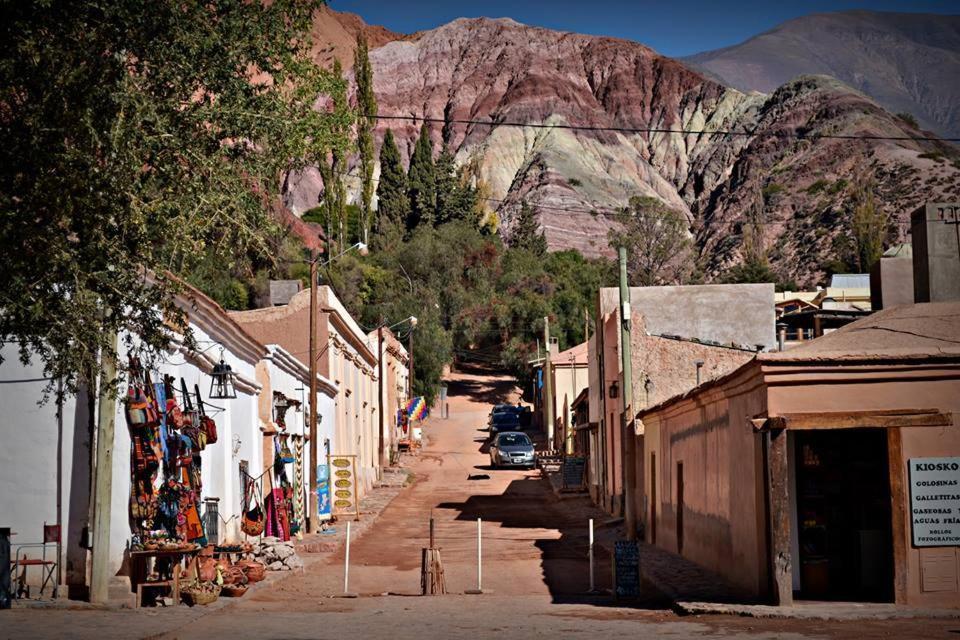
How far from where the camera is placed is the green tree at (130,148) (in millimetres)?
12477

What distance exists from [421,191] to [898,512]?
10138 cm

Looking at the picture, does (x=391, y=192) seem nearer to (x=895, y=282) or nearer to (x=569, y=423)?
(x=569, y=423)

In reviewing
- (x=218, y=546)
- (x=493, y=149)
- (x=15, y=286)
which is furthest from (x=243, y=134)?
(x=493, y=149)

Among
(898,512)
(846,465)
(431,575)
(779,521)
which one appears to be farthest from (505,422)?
(898,512)

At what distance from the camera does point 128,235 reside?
13.7m

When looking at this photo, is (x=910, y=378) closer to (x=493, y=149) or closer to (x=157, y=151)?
(x=157, y=151)

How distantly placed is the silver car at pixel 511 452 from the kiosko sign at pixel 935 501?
36.5 meters

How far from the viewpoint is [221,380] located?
844 inches

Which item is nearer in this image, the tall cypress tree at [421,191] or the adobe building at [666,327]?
the adobe building at [666,327]

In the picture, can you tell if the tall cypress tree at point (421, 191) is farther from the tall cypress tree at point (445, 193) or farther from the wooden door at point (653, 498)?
the wooden door at point (653, 498)

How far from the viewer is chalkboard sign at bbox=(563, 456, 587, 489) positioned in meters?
42.2

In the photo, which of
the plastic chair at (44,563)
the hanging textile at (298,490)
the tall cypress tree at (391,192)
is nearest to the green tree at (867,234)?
the tall cypress tree at (391,192)

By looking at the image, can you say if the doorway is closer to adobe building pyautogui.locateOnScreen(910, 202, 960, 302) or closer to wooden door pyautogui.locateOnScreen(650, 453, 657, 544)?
adobe building pyautogui.locateOnScreen(910, 202, 960, 302)

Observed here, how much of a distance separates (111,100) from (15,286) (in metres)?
2.31
